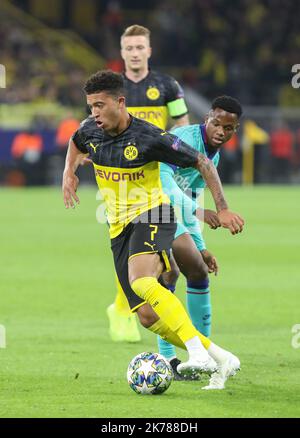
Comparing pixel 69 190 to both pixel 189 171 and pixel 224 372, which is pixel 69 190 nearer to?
pixel 189 171

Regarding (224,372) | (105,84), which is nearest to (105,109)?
(105,84)

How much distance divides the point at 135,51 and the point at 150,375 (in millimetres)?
3762

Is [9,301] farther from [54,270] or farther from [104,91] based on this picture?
[104,91]

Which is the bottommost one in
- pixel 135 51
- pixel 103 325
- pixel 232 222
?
pixel 103 325

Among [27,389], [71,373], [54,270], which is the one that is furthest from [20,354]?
[54,270]

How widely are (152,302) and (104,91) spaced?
127cm

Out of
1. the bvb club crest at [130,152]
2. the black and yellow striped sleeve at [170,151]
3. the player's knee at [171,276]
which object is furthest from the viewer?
the player's knee at [171,276]

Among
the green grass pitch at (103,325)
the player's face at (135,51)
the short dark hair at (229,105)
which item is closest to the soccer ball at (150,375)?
the green grass pitch at (103,325)

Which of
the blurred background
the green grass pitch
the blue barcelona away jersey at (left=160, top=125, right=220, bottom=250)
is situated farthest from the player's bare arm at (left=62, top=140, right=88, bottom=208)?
the blurred background

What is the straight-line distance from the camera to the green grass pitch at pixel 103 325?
21.2 ft

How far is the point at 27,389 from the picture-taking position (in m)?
6.90

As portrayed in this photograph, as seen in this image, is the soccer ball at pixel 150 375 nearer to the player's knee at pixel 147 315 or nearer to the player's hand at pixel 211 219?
the player's knee at pixel 147 315

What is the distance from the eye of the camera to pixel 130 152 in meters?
6.94
